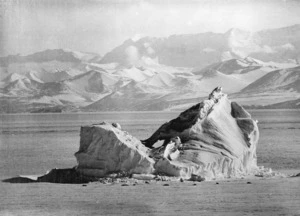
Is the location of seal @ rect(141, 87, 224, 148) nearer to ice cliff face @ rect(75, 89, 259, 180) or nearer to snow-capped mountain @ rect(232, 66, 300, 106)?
ice cliff face @ rect(75, 89, 259, 180)

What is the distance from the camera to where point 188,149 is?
15805 millimetres

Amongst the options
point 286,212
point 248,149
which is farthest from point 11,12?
point 286,212

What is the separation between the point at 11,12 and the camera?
20.5 metres

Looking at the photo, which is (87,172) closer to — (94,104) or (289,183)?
(289,183)

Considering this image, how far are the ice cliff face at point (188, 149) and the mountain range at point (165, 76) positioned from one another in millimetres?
Result: 33276

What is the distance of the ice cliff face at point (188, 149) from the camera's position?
15234 millimetres

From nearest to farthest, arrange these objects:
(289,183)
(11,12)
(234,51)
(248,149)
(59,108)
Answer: (289,183)
(248,149)
(11,12)
(234,51)
(59,108)

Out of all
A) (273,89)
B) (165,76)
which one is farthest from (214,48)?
(273,89)

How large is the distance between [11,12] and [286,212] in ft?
36.5

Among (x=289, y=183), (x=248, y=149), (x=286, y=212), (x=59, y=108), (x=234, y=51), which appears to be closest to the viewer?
(x=286, y=212)

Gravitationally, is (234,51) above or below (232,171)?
above

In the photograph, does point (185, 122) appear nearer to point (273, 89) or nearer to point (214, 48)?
point (214, 48)

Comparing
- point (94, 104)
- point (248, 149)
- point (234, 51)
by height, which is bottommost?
point (248, 149)

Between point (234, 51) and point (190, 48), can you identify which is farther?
point (234, 51)
